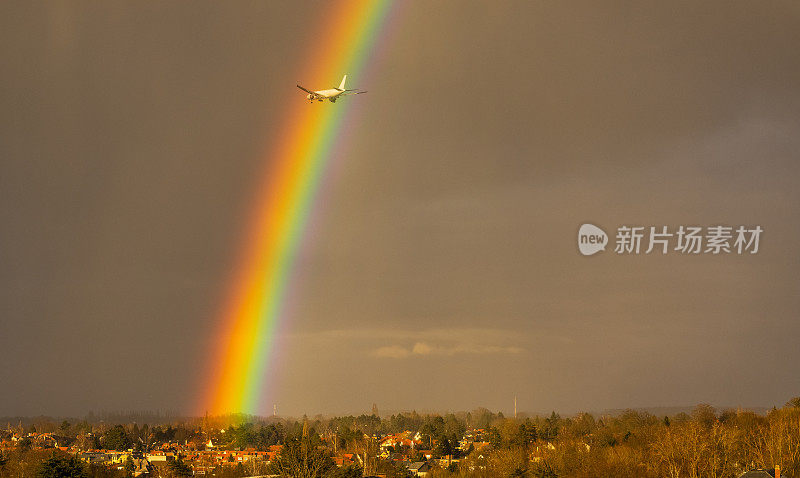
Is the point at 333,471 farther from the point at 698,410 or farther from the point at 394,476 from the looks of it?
the point at 698,410

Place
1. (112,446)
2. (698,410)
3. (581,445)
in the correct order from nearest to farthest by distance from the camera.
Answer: (581,445), (698,410), (112,446)

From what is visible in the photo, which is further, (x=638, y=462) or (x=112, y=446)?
(x=112, y=446)

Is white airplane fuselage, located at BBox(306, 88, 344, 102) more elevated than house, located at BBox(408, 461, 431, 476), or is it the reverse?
white airplane fuselage, located at BBox(306, 88, 344, 102)

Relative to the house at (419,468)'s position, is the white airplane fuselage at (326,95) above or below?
above

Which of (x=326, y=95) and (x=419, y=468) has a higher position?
(x=326, y=95)

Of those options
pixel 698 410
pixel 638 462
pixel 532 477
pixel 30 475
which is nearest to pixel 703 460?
pixel 638 462

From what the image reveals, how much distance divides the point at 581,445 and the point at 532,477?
25.2 m

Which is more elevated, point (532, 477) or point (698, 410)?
point (698, 410)

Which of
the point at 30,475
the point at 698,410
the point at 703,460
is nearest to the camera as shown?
the point at 30,475

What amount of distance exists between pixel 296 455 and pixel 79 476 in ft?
49.2

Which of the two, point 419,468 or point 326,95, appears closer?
point 326,95

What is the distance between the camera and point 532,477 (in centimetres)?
6431

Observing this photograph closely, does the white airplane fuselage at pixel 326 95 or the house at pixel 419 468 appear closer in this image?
the white airplane fuselage at pixel 326 95

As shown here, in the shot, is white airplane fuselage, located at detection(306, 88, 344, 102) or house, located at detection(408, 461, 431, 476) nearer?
white airplane fuselage, located at detection(306, 88, 344, 102)
